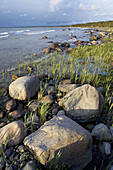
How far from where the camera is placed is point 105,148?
2.51 metres

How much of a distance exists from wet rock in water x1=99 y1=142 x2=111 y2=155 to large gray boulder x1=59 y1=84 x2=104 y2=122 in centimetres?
73

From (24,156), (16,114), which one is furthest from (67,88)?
(24,156)

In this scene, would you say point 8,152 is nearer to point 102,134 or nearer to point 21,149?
point 21,149

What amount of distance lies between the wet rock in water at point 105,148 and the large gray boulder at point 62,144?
0.35m

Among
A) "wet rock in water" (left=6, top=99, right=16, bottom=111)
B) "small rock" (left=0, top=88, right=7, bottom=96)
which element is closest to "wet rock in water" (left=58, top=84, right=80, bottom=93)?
"wet rock in water" (left=6, top=99, right=16, bottom=111)

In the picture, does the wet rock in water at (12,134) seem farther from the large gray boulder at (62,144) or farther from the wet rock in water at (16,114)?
the wet rock in water at (16,114)

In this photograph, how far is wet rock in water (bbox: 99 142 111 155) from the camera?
8.06 feet

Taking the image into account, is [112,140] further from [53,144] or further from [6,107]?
[6,107]

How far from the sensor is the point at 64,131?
2.22 meters

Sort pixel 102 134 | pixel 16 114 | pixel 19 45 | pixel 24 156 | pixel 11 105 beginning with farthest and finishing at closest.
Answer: pixel 19 45
pixel 11 105
pixel 16 114
pixel 102 134
pixel 24 156

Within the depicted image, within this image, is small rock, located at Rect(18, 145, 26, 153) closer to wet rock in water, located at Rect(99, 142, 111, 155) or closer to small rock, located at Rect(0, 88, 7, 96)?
wet rock in water, located at Rect(99, 142, 111, 155)

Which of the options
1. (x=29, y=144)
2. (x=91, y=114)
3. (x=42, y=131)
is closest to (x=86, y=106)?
(x=91, y=114)

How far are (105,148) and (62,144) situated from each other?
1.06 metres

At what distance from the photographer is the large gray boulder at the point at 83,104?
3.15m
